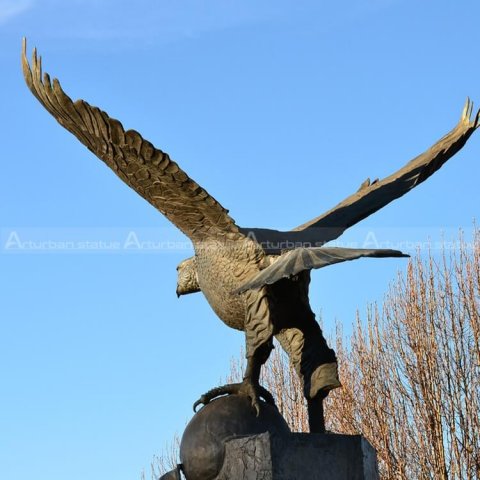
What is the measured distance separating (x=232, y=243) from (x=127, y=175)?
2.78 feet

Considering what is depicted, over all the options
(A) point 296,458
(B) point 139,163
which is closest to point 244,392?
(A) point 296,458

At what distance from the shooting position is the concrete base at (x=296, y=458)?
5199 millimetres

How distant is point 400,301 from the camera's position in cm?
1336

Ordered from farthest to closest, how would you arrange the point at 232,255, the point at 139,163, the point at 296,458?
the point at 232,255
the point at 139,163
the point at 296,458

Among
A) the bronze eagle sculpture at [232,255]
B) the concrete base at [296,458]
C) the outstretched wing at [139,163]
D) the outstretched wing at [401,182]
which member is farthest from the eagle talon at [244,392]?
the outstretched wing at [401,182]

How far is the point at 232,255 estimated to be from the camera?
608 cm

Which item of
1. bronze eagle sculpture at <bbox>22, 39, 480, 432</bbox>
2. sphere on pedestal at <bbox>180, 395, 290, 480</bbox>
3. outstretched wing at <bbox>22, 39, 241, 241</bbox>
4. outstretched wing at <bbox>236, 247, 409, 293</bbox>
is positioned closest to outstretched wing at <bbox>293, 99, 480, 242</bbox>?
bronze eagle sculpture at <bbox>22, 39, 480, 432</bbox>

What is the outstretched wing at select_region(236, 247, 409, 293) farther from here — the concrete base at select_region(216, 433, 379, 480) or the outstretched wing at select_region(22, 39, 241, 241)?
the concrete base at select_region(216, 433, 379, 480)

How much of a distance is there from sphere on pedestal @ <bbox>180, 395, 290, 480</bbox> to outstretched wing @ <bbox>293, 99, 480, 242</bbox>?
1.71m

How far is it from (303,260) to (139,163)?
1297mm

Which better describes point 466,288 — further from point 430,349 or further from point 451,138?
point 451,138

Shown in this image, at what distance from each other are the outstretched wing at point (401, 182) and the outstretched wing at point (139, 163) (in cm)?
100

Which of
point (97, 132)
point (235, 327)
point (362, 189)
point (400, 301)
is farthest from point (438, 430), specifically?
point (97, 132)

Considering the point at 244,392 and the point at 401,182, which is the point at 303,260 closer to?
the point at 244,392
